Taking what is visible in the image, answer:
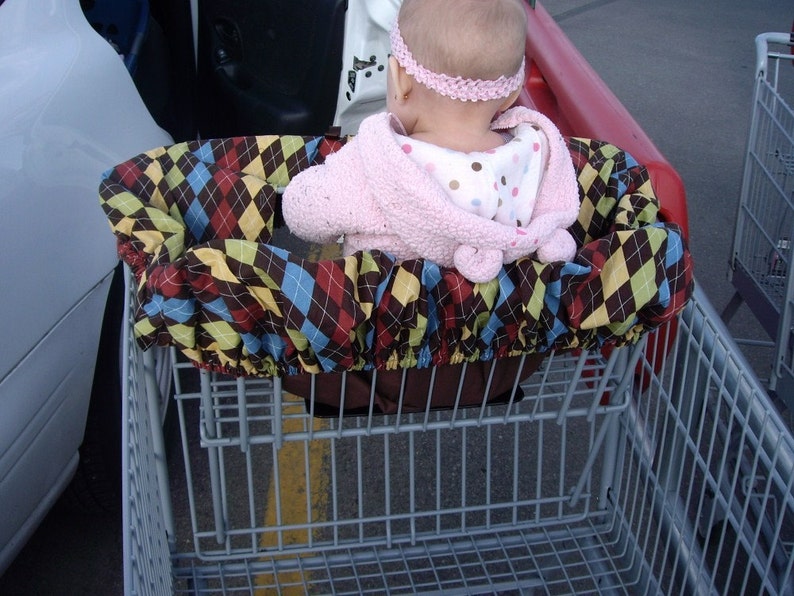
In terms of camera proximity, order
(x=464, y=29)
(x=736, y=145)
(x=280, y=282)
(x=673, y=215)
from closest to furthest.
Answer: (x=280, y=282) → (x=464, y=29) → (x=673, y=215) → (x=736, y=145)

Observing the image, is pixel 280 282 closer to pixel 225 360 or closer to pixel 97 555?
pixel 225 360

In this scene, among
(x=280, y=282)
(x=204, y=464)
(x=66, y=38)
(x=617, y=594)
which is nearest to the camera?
(x=280, y=282)

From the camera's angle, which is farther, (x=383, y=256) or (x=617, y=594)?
(x=617, y=594)

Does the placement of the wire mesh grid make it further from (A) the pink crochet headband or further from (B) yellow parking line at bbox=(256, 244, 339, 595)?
(A) the pink crochet headband

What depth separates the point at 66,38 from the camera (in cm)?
220

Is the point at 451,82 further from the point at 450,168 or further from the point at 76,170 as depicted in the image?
the point at 76,170

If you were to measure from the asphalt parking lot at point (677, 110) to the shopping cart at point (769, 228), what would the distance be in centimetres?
87

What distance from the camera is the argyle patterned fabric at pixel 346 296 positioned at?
1212mm

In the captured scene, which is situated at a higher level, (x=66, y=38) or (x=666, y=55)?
(x=66, y=38)

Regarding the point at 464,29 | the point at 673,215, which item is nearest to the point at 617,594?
the point at 673,215

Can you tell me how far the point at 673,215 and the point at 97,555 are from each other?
1.97 meters

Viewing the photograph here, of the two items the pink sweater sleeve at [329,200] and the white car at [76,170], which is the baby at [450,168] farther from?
the white car at [76,170]

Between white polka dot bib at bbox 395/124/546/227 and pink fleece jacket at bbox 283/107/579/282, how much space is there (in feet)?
0.13

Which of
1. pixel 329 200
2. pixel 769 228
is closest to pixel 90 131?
pixel 329 200
